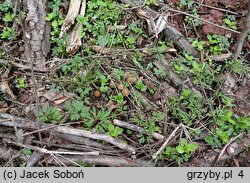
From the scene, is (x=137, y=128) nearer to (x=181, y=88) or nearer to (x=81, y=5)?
(x=181, y=88)

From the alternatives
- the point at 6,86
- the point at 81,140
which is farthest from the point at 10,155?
the point at 6,86

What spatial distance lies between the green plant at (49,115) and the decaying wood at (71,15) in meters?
0.98

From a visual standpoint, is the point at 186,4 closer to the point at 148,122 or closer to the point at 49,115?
the point at 148,122

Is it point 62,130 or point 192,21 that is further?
point 192,21

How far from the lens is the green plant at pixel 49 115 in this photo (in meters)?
3.07

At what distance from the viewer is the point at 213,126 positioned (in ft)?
10.4

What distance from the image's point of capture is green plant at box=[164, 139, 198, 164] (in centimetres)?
293

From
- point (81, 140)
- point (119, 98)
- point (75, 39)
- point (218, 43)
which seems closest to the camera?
point (81, 140)

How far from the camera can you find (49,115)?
3.10 metres

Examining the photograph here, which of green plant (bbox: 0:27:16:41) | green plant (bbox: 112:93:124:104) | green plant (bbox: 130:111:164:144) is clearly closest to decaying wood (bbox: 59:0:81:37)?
green plant (bbox: 0:27:16:41)

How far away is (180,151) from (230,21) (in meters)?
1.86

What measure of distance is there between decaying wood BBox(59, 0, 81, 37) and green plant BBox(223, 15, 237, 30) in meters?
1.79

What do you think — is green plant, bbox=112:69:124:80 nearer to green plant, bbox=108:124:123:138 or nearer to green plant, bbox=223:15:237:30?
green plant, bbox=108:124:123:138

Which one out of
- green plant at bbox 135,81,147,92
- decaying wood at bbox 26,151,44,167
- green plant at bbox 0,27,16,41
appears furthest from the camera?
green plant at bbox 0,27,16,41
